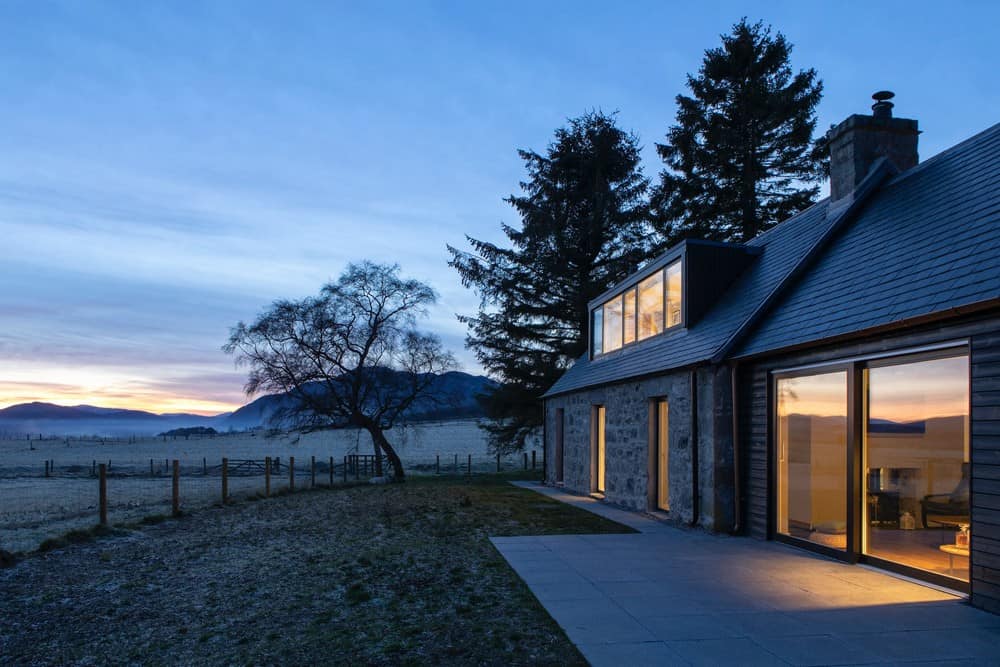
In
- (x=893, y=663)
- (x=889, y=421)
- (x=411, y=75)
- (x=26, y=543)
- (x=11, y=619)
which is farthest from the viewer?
(x=411, y=75)

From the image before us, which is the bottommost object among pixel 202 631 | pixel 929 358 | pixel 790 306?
pixel 202 631

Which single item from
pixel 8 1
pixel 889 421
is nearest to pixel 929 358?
pixel 889 421

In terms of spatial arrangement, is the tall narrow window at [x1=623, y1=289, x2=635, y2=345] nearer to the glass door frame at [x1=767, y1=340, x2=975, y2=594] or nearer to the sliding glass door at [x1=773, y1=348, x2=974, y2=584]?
the sliding glass door at [x1=773, y1=348, x2=974, y2=584]

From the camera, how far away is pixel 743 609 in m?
5.52

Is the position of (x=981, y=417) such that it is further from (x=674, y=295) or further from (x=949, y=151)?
(x=674, y=295)

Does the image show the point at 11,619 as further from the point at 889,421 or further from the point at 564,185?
the point at 564,185

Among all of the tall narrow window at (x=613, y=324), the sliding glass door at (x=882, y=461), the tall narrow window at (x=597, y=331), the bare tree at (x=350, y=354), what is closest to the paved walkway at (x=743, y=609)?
the sliding glass door at (x=882, y=461)

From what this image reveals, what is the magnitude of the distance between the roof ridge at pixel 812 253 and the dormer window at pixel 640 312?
2.73m

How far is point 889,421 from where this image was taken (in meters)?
6.75

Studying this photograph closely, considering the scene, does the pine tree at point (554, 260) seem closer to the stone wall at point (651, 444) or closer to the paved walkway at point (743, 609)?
the stone wall at point (651, 444)

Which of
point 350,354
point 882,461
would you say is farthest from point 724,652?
point 350,354

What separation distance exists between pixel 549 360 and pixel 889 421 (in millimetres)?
22091

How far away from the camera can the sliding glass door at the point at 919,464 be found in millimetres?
5938

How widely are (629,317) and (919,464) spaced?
901 cm
